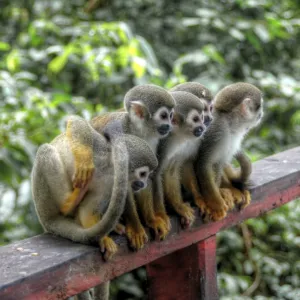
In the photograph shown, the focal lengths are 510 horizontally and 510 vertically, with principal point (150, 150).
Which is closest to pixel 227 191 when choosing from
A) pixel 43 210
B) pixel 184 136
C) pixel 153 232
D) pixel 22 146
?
pixel 184 136

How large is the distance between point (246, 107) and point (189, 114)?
32cm

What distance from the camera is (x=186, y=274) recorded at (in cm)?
147

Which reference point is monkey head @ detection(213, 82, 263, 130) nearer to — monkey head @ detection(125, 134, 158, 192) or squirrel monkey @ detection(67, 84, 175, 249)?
squirrel monkey @ detection(67, 84, 175, 249)

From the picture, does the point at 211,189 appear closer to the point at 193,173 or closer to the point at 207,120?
the point at 193,173

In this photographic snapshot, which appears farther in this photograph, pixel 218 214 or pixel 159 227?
pixel 218 214

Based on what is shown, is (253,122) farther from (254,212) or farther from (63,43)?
(63,43)

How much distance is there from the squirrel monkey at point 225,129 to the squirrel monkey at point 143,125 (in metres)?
0.24

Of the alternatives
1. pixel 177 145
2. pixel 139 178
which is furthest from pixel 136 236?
pixel 177 145

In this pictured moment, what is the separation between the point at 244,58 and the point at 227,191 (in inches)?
116

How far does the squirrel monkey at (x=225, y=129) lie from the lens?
1760 mm

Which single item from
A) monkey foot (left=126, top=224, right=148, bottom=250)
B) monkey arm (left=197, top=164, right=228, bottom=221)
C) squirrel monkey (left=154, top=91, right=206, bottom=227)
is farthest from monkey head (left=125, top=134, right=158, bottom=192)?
monkey arm (left=197, top=164, right=228, bottom=221)

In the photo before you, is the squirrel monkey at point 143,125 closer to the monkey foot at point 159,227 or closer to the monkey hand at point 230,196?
the monkey foot at point 159,227

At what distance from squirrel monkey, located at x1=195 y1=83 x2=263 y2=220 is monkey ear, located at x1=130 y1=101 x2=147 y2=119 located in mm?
313

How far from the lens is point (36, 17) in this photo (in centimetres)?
426
